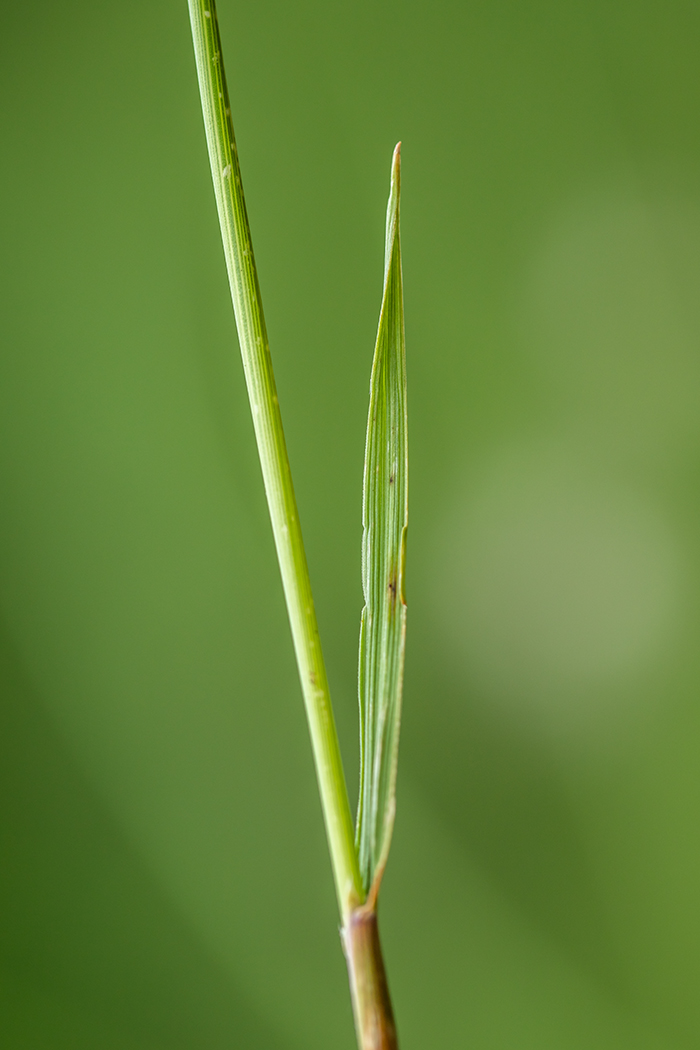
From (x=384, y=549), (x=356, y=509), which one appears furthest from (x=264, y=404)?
(x=356, y=509)

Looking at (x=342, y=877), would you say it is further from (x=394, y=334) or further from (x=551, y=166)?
(x=551, y=166)

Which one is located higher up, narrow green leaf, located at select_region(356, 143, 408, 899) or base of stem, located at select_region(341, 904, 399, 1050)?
narrow green leaf, located at select_region(356, 143, 408, 899)

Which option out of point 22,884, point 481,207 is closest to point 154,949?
point 22,884

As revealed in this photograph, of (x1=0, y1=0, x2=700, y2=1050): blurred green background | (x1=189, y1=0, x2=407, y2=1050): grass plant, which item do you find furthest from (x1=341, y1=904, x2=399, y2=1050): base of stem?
(x1=0, y1=0, x2=700, y2=1050): blurred green background

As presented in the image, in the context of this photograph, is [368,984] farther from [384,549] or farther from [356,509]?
[356,509]

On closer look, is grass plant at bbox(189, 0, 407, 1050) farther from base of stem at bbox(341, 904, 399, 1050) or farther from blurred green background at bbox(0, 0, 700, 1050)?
blurred green background at bbox(0, 0, 700, 1050)
